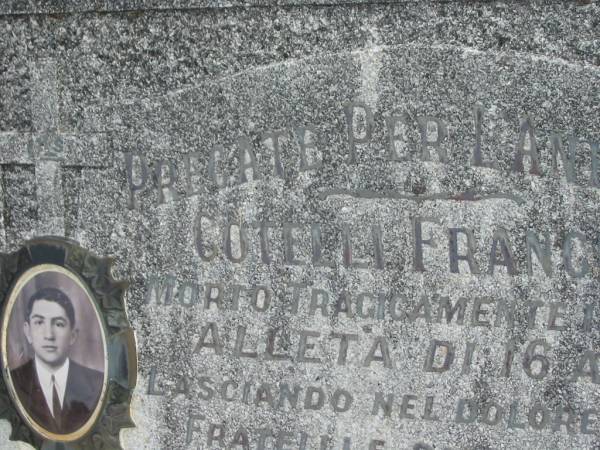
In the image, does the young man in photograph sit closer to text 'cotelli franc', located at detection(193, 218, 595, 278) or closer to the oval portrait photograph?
the oval portrait photograph

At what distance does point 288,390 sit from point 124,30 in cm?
117

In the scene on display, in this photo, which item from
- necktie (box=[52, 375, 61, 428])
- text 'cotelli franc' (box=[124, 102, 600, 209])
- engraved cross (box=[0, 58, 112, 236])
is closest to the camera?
text 'cotelli franc' (box=[124, 102, 600, 209])

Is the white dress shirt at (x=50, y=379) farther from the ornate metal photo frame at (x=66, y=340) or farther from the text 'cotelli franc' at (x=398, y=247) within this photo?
the text 'cotelli franc' at (x=398, y=247)

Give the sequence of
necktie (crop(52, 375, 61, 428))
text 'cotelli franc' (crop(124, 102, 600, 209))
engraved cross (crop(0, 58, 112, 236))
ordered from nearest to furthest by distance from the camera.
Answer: text 'cotelli franc' (crop(124, 102, 600, 209)) → engraved cross (crop(0, 58, 112, 236)) → necktie (crop(52, 375, 61, 428))

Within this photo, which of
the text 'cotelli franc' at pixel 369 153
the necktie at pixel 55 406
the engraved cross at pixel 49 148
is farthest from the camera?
the necktie at pixel 55 406

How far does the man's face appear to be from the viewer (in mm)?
2385

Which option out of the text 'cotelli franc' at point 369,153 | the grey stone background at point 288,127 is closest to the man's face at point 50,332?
the grey stone background at point 288,127

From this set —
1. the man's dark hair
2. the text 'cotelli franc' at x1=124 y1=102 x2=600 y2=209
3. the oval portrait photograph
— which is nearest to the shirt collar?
the oval portrait photograph

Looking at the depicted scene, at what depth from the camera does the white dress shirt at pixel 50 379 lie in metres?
2.41

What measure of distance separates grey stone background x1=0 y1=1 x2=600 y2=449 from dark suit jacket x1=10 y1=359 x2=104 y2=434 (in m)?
0.16

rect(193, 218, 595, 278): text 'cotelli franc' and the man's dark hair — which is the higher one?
rect(193, 218, 595, 278): text 'cotelli franc'

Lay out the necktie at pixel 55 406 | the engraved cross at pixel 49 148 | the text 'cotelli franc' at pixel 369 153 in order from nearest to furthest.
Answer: the text 'cotelli franc' at pixel 369 153, the engraved cross at pixel 49 148, the necktie at pixel 55 406

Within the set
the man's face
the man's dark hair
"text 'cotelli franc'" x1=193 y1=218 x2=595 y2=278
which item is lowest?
the man's face

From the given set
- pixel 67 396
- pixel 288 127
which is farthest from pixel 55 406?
pixel 288 127
